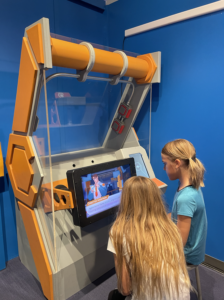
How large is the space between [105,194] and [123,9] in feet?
6.79

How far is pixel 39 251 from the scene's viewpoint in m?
1.70

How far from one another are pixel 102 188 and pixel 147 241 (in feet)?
2.50

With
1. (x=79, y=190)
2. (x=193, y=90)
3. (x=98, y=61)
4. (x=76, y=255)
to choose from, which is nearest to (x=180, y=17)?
(x=193, y=90)

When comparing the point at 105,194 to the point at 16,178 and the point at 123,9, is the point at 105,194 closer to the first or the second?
the point at 16,178

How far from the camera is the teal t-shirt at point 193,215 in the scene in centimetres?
134

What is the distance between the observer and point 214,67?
1.99 meters

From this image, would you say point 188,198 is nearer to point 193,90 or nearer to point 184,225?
point 184,225

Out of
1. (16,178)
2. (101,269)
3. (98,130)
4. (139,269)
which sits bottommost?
(101,269)

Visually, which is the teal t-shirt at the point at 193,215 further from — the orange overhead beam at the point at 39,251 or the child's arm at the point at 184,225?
the orange overhead beam at the point at 39,251

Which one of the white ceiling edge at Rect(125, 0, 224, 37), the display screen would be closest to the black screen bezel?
the display screen

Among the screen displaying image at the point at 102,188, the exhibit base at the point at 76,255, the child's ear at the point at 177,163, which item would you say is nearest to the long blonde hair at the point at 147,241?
the child's ear at the point at 177,163

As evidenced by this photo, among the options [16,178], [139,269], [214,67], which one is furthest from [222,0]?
[16,178]

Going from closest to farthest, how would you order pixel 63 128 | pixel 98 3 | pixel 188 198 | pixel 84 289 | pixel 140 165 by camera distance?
pixel 188 198 < pixel 84 289 < pixel 63 128 < pixel 140 165 < pixel 98 3

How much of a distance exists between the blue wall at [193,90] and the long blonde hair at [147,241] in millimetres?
1184
